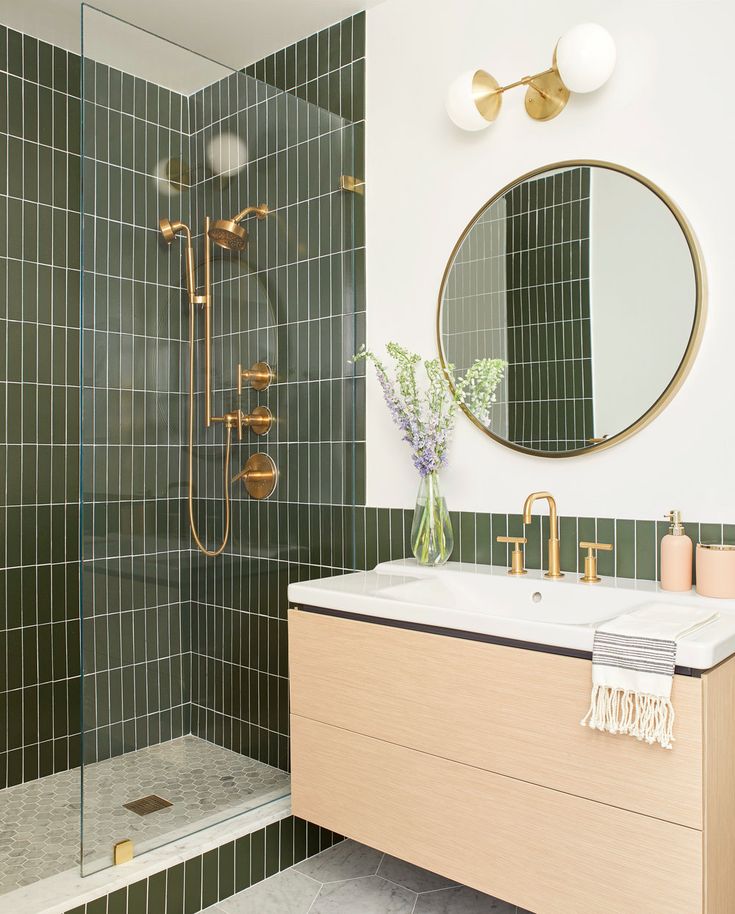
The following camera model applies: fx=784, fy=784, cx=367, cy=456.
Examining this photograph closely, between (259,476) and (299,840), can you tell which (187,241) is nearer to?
(259,476)

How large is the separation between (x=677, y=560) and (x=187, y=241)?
148 cm

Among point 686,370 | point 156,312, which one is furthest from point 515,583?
point 156,312

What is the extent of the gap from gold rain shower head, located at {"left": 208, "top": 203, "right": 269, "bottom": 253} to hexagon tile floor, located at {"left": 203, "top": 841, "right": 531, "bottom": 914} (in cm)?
179

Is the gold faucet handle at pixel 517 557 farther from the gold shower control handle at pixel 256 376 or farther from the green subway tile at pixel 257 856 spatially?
the green subway tile at pixel 257 856

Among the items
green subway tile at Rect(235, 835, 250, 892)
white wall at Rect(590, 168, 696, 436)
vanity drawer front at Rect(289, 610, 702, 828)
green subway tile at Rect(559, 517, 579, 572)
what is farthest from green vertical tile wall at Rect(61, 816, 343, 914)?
white wall at Rect(590, 168, 696, 436)

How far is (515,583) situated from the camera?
2.04 m

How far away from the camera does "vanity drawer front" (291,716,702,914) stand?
1.42 meters

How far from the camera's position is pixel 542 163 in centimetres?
215

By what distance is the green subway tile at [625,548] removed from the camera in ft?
6.48

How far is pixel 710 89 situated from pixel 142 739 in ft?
6.95

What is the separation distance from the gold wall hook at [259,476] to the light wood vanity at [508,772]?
0.45 metres

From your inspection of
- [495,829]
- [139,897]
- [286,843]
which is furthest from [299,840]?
[495,829]

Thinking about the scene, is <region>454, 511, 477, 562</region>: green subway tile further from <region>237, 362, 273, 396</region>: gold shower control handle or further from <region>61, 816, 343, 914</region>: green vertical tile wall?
<region>61, 816, 343, 914</region>: green vertical tile wall

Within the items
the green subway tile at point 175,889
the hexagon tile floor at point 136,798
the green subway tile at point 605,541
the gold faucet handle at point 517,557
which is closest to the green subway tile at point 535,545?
the gold faucet handle at point 517,557
